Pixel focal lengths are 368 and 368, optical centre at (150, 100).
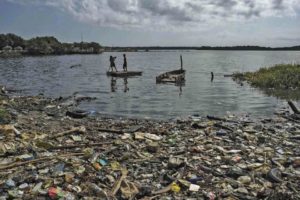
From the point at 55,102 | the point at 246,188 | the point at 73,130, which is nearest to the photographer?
the point at 246,188

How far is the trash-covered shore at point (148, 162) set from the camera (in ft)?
24.3

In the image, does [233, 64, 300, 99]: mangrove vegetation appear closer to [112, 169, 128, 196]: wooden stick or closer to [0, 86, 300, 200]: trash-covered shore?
[0, 86, 300, 200]: trash-covered shore

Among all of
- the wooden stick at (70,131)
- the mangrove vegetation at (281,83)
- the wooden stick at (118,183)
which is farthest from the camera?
the mangrove vegetation at (281,83)

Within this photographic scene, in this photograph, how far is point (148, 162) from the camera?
9133 millimetres

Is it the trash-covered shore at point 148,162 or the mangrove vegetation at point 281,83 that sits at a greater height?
the trash-covered shore at point 148,162

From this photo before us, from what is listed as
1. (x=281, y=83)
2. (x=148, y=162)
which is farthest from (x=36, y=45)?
(x=148, y=162)

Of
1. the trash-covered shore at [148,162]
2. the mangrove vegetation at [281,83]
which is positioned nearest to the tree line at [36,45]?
the mangrove vegetation at [281,83]

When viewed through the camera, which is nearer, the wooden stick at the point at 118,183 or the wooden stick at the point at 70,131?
the wooden stick at the point at 118,183

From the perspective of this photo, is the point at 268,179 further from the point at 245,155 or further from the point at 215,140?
the point at 215,140

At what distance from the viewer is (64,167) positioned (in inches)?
332

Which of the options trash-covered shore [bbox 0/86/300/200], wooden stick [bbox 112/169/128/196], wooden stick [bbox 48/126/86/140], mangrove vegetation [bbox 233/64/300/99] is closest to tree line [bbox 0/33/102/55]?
mangrove vegetation [bbox 233/64/300/99]

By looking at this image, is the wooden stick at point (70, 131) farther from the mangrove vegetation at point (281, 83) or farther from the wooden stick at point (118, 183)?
the mangrove vegetation at point (281, 83)

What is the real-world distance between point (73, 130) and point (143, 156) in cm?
355

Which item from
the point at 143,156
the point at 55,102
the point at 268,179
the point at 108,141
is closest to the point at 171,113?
the point at 55,102
